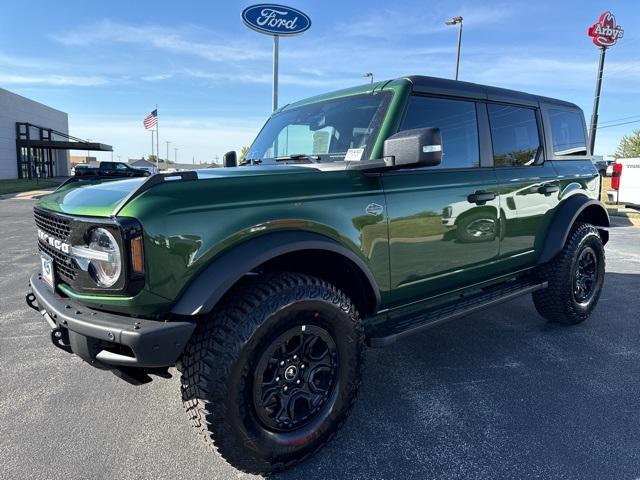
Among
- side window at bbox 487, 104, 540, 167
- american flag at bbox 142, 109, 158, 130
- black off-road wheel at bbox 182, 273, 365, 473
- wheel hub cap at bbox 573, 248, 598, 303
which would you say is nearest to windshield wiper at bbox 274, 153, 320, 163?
black off-road wheel at bbox 182, 273, 365, 473

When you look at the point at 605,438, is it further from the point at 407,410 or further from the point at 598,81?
the point at 598,81

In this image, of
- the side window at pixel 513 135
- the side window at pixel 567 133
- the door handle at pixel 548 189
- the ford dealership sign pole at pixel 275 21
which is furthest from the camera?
the ford dealership sign pole at pixel 275 21

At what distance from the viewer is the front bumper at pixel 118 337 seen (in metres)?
1.88

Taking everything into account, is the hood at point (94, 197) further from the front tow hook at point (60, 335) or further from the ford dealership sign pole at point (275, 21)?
the ford dealership sign pole at point (275, 21)

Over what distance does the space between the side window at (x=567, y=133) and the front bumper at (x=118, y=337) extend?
12.7 feet

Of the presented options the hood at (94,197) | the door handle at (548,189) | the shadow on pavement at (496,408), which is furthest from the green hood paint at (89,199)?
the door handle at (548,189)

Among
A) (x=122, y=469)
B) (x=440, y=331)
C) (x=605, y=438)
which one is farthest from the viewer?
(x=440, y=331)


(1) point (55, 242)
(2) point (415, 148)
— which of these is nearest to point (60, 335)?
Answer: (1) point (55, 242)

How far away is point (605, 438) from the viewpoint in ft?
8.30

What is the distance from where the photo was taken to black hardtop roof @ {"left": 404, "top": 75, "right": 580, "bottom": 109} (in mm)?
2989

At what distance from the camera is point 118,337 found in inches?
74.4

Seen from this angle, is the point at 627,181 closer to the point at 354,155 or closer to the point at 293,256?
the point at 354,155

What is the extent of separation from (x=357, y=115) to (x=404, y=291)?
1.19 meters

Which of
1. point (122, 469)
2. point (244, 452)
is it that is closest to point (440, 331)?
point (244, 452)
